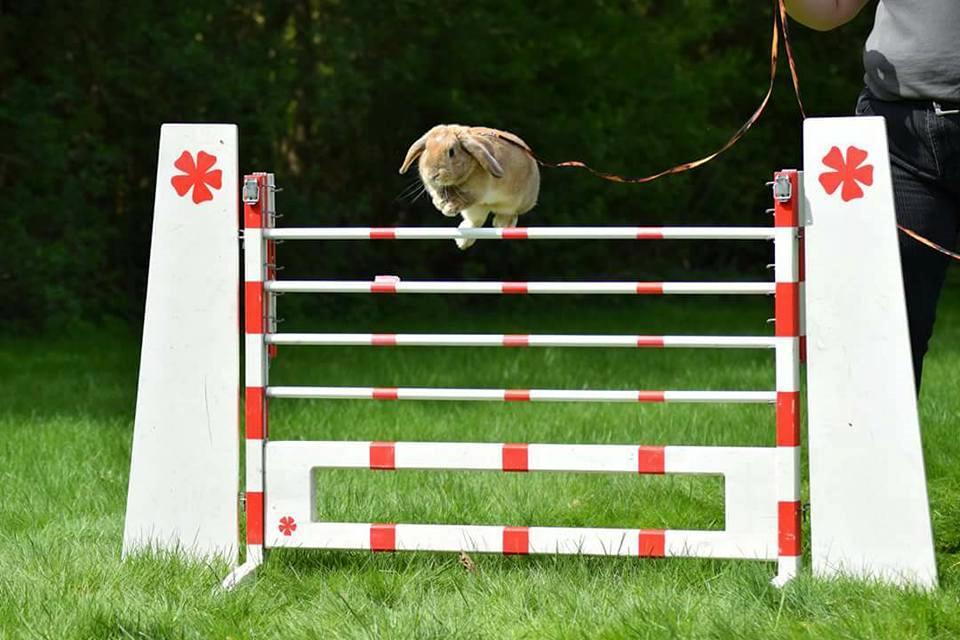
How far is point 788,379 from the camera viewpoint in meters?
3.60

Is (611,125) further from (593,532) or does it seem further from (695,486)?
(593,532)

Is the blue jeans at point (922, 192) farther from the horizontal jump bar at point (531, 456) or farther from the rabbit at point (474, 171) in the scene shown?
the rabbit at point (474, 171)

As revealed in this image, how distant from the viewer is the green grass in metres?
3.22

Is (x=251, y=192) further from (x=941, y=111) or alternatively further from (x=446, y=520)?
(x=941, y=111)

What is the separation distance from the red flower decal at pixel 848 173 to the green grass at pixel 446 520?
93 centimetres

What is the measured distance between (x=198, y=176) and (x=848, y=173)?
65.7 inches

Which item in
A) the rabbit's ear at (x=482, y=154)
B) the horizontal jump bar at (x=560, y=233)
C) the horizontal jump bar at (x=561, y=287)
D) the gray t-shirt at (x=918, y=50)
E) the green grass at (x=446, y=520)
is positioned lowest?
the green grass at (x=446, y=520)

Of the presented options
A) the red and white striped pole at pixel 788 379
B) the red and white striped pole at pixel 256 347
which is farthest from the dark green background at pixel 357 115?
the red and white striped pole at pixel 788 379

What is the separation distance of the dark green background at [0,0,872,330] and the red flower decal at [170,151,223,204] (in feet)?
24.9

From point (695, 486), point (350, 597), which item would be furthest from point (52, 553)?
point (695, 486)

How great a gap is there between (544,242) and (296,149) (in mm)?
2683

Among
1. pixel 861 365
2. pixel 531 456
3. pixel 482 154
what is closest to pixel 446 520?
pixel 531 456

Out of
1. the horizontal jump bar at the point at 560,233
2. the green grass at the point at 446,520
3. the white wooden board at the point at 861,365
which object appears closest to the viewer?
the green grass at the point at 446,520

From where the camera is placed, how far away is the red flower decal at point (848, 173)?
3.48 m
